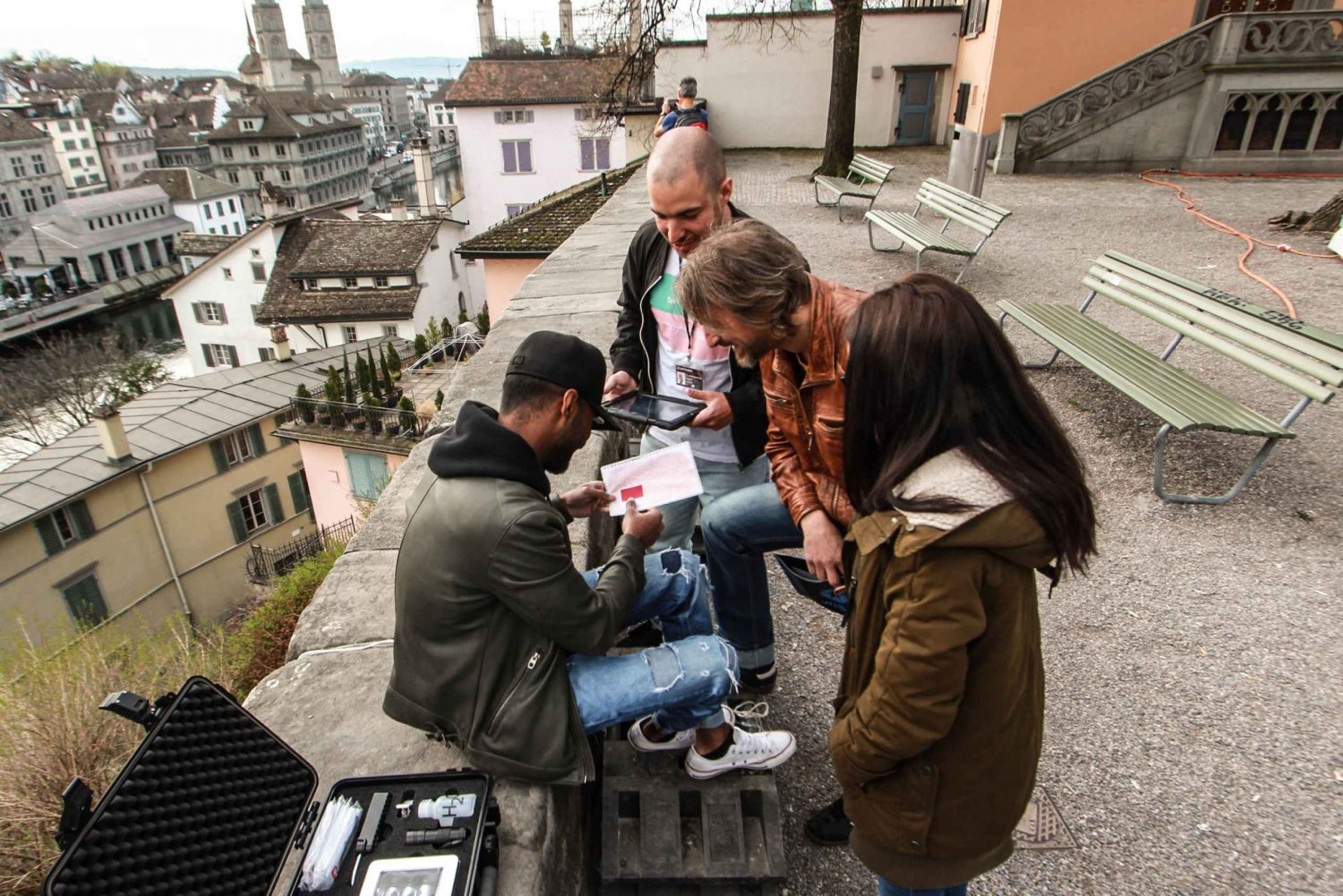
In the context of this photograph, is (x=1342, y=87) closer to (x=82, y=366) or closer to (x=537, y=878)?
(x=537, y=878)

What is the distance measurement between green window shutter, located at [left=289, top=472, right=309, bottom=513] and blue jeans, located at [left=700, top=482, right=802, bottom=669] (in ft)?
87.8

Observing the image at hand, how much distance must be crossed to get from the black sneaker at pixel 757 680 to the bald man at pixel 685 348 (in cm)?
58

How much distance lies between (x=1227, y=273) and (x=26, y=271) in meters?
77.5

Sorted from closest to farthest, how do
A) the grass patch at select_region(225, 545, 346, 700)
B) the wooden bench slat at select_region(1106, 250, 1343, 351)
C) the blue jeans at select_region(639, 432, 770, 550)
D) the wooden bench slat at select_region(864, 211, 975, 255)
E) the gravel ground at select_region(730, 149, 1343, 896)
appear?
the gravel ground at select_region(730, 149, 1343, 896) → the blue jeans at select_region(639, 432, 770, 550) → the wooden bench slat at select_region(1106, 250, 1343, 351) → the grass patch at select_region(225, 545, 346, 700) → the wooden bench slat at select_region(864, 211, 975, 255)

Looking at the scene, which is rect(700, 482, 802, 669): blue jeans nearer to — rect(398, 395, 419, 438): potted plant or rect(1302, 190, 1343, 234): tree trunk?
rect(1302, 190, 1343, 234): tree trunk

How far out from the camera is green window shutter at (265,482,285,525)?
24.9 metres

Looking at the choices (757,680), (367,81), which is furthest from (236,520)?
(367,81)

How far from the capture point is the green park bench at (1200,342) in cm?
369

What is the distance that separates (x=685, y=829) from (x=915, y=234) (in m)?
7.05

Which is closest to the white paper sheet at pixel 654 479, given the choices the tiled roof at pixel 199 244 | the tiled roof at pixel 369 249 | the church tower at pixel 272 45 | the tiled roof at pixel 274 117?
the tiled roof at pixel 369 249

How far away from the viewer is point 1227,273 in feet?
24.4

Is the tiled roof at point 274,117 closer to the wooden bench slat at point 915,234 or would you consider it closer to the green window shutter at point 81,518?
the green window shutter at point 81,518

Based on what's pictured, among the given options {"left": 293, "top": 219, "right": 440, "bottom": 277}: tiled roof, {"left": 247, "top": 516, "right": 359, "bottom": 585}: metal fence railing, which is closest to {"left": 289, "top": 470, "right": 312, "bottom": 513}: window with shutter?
{"left": 247, "top": 516, "right": 359, "bottom": 585}: metal fence railing

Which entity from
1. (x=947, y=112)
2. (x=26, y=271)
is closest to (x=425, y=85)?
(x=26, y=271)
